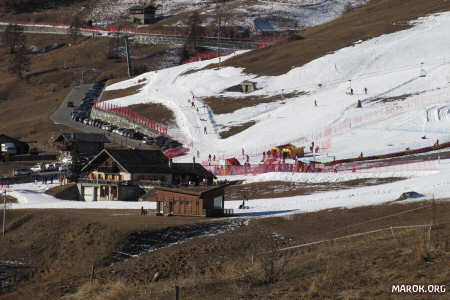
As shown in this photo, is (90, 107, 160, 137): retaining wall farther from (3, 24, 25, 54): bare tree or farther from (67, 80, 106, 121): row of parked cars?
(3, 24, 25, 54): bare tree

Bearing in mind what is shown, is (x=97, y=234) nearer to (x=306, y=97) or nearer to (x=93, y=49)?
(x=306, y=97)

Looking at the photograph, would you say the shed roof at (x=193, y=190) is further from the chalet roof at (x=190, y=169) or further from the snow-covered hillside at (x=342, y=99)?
the snow-covered hillside at (x=342, y=99)

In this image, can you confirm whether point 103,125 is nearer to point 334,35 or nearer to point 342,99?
point 342,99

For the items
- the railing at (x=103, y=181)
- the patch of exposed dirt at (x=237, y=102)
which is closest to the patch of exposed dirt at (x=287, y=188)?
the railing at (x=103, y=181)

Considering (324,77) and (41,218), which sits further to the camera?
(324,77)

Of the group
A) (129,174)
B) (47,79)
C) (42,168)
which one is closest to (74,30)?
(47,79)

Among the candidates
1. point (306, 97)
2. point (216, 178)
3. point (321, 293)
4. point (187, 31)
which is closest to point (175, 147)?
point (216, 178)
